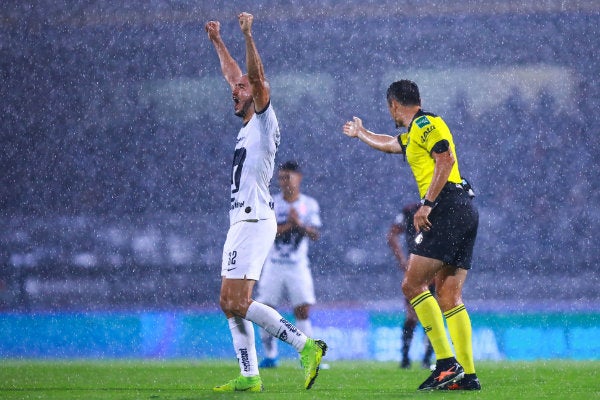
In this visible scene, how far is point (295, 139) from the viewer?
27.4 meters

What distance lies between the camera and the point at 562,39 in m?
34.0

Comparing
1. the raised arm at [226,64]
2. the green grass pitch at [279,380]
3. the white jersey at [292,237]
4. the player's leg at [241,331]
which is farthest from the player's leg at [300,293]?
the player's leg at [241,331]

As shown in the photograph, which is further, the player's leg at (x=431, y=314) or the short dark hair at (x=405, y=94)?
the short dark hair at (x=405, y=94)

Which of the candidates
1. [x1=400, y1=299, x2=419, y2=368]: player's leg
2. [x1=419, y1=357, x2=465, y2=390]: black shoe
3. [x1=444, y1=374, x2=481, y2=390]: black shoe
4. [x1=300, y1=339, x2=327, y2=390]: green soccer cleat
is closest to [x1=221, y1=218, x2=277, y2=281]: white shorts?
[x1=300, y1=339, x2=327, y2=390]: green soccer cleat

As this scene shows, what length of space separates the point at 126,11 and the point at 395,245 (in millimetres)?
25889

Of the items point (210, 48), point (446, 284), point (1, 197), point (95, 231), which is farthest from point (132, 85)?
point (446, 284)

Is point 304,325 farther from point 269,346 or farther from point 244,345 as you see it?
point 244,345

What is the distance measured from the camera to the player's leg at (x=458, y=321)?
6355mm

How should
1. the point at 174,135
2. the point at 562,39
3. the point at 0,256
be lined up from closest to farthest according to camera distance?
the point at 0,256, the point at 174,135, the point at 562,39

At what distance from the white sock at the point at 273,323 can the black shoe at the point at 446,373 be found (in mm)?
808

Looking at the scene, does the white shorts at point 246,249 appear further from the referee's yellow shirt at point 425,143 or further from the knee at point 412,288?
the referee's yellow shirt at point 425,143

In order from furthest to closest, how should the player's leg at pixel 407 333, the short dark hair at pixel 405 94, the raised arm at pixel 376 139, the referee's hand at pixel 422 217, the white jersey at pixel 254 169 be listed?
1. the player's leg at pixel 407 333
2. the raised arm at pixel 376 139
3. the short dark hair at pixel 405 94
4. the white jersey at pixel 254 169
5. the referee's hand at pixel 422 217

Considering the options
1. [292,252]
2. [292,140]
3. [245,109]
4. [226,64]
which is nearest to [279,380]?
[245,109]

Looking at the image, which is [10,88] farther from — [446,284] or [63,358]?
[446,284]
